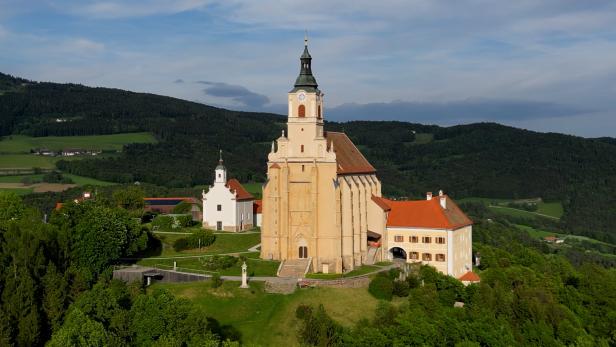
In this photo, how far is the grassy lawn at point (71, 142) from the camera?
165 metres

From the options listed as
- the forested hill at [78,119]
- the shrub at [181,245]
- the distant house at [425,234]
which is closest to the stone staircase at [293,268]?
the distant house at [425,234]

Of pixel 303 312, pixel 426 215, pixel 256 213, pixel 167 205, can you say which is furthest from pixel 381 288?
pixel 167 205

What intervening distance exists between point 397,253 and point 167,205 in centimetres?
4108

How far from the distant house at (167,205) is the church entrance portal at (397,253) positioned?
29.4 meters

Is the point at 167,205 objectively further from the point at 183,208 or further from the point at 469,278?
the point at 469,278

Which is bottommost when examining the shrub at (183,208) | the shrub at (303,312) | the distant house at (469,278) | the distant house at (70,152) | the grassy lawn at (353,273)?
the shrub at (303,312)

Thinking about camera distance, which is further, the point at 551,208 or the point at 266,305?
the point at 551,208

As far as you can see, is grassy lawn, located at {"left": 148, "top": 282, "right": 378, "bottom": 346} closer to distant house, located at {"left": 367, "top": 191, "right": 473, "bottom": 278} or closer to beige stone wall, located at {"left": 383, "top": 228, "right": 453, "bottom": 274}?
beige stone wall, located at {"left": 383, "top": 228, "right": 453, "bottom": 274}

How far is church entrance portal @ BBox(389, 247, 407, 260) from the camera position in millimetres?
81319

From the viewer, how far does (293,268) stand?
72.0 metres

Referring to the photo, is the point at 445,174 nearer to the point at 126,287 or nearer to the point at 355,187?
the point at 355,187

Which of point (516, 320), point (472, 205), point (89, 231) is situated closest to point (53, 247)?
point (89, 231)

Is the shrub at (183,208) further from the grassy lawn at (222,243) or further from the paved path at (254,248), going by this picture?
the paved path at (254,248)

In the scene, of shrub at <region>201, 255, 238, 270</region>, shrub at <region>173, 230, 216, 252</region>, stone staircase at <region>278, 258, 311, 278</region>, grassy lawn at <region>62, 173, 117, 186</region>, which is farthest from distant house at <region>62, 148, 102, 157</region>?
stone staircase at <region>278, 258, 311, 278</region>
